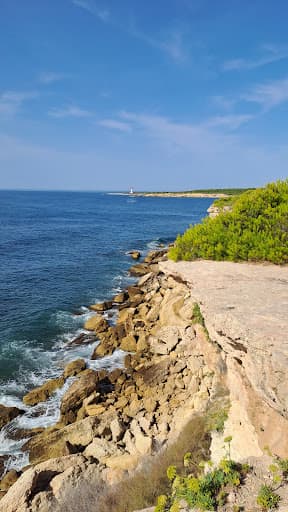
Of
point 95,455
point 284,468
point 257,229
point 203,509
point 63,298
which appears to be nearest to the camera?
point 203,509

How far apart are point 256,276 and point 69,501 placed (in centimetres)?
897

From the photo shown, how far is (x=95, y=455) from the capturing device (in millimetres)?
10523

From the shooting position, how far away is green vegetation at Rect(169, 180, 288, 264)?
1277 centimetres

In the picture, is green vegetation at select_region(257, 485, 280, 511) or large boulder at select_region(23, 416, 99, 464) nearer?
green vegetation at select_region(257, 485, 280, 511)

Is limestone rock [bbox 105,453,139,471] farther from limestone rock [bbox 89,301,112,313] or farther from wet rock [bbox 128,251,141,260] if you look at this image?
wet rock [bbox 128,251,141,260]

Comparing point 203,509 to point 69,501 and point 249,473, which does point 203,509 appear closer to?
point 249,473

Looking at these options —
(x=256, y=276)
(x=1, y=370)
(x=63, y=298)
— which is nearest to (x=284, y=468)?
(x=256, y=276)

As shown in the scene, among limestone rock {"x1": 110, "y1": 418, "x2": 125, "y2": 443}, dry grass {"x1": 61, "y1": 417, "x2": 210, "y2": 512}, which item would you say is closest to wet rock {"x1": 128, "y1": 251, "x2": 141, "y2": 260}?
limestone rock {"x1": 110, "y1": 418, "x2": 125, "y2": 443}

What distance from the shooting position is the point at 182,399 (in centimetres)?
1278

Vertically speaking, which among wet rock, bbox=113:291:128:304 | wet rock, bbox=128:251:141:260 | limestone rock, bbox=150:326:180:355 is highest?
limestone rock, bbox=150:326:180:355

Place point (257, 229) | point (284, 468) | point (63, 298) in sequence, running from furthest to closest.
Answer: point (63, 298) < point (257, 229) < point (284, 468)

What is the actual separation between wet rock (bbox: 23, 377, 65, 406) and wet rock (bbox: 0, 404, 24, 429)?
715 mm

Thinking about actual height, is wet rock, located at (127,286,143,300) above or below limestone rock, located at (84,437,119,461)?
above

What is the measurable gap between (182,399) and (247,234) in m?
7.33
